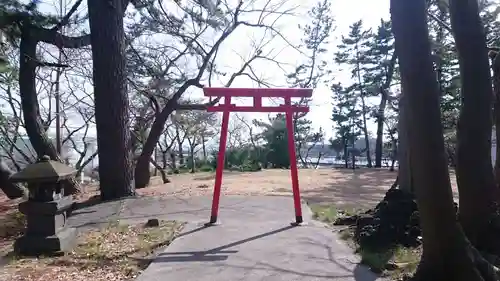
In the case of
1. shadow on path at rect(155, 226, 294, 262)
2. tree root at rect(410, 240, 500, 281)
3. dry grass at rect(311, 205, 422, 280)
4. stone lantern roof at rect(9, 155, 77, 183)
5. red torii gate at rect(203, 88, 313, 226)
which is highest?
red torii gate at rect(203, 88, 313, 226)

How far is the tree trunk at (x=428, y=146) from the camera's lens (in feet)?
10.8

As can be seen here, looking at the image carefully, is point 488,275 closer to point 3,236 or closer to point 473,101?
point 473,101

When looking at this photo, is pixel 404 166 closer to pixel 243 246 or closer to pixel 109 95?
pixel 243 246

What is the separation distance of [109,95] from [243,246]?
507 cm

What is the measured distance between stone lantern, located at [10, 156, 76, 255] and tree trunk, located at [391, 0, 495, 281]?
373 cm

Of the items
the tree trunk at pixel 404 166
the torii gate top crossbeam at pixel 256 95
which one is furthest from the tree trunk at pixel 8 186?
the tree trunk at pixel 404 166

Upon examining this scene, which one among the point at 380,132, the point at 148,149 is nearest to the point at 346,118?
the point at 380,132

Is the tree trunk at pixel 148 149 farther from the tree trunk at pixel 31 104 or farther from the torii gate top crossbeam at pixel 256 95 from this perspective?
the torii gate top crossbeam at pixel 256 95

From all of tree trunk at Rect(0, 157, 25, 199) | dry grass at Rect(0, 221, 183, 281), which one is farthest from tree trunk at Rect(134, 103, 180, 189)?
dry grass at Rect(0, 221, 183, 281)

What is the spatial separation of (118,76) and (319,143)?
21.7 metres

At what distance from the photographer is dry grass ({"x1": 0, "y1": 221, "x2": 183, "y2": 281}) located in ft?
13.6

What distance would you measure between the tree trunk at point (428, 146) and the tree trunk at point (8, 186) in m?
9.39

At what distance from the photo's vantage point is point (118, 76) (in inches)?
359

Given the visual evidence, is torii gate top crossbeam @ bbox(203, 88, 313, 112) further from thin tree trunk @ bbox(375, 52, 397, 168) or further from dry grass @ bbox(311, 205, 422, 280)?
thin tree trunk @ bbox(375, 52, 397, 168)
